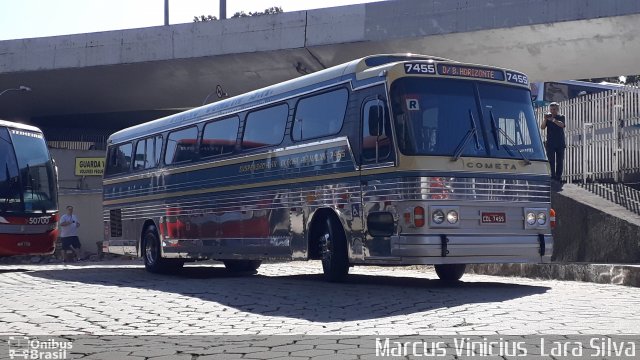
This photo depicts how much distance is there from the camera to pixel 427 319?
916 centimetres

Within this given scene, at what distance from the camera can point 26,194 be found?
22.1 meters

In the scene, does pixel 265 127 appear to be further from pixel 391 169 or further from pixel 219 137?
pixel 391 169

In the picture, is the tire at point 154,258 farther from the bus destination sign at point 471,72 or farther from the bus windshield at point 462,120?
the bus destination sign at point 471,72

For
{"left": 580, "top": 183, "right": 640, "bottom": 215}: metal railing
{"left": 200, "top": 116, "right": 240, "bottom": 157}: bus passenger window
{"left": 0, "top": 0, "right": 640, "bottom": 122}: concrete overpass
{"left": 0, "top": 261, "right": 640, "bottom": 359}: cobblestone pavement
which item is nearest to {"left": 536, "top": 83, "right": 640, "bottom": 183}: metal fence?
{"left": 580, "top": 183, "right": 640, "bottom": 215}: metal railing

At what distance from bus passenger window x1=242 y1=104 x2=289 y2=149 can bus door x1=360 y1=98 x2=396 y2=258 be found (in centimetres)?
240

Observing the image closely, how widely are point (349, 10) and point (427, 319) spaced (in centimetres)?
2280

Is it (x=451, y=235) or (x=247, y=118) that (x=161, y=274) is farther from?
(x=451, y=235)

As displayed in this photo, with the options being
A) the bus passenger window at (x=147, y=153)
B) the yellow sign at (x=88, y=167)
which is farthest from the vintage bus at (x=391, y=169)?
the yellow sign at (x=88, y=167)

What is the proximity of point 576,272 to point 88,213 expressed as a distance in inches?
956

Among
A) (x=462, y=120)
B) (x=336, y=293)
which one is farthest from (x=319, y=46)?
(x=336, y=293)

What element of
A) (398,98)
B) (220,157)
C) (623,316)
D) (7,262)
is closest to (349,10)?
(7,262)

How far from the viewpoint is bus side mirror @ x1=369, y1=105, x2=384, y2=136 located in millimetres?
12461

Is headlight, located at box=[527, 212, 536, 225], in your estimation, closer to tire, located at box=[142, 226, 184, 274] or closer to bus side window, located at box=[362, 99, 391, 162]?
bus side window, located at box=[362, 99, 391, 162]

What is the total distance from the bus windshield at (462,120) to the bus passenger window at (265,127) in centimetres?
309
